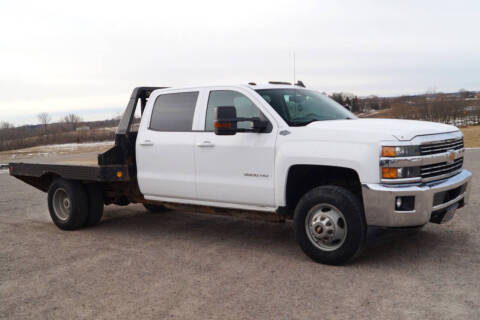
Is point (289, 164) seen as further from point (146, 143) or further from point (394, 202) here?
point (146, 143)

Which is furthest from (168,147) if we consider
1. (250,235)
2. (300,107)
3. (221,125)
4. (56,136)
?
(56,136)

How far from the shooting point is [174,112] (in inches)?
261

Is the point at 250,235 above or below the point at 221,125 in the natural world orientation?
below

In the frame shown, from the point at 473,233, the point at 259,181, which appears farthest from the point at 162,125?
the point at 473,233

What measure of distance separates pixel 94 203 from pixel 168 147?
2.01 metres

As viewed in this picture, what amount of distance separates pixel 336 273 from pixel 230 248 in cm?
162

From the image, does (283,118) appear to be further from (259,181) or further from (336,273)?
(336,273)

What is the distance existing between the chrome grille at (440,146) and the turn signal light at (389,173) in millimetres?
352

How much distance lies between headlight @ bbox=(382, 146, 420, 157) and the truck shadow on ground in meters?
0.90

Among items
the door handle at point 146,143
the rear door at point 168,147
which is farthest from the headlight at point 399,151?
the door handle at point 146,143

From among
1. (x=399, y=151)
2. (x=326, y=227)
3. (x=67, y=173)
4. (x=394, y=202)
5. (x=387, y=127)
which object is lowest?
(x=326, y=227)

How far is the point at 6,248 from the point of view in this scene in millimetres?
6582

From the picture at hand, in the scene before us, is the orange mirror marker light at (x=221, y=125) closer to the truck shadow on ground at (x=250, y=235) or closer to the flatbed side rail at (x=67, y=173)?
the truck shadow on ground at (x=250, y=235)

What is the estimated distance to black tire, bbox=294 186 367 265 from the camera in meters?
5.06
